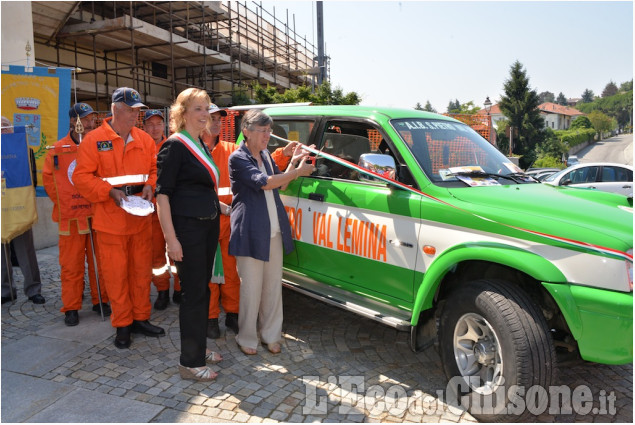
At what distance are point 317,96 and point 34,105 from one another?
Answer: 611 inches

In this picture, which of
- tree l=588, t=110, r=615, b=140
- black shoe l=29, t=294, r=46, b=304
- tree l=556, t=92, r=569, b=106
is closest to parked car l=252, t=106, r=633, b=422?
black shoe l=29, t=294, r=46, b=304

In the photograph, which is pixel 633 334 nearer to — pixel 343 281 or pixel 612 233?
pixel 612 233

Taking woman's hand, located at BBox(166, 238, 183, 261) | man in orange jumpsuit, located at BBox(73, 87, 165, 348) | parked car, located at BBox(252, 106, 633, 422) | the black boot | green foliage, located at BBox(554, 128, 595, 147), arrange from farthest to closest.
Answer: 1. green foliage, located at BBox(554, 128, 595, 147)
2. the black boot
3. man in orange jumpsuit, located at BBox(73, 87, 165, 348)
4. woman's hand, located at BBox(166, 238, 183, 261)
5. parked car, located at BBox(252, 106, 633, 422)

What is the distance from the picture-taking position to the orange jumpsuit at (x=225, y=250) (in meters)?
4.47

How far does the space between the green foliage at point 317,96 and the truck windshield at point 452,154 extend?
16884 mm

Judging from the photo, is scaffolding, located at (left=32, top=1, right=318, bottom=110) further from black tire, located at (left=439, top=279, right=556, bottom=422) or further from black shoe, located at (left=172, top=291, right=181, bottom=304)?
black tire, located at (left=439, top=279, right=556, bottom=422)

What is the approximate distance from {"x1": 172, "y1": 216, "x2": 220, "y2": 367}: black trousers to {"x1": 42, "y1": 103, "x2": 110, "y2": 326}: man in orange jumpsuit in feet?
5.97

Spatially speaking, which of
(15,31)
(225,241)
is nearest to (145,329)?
(225,241)

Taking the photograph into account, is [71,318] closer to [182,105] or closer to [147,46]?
[182,105]

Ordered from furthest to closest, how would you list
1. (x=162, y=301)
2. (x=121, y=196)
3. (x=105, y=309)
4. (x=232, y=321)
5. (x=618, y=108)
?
(x=618, y=108) < (x=162, y=301) < (x=105, y=309) < (x=232, y=321) < (x=121, y=196)

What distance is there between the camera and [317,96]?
2120cm

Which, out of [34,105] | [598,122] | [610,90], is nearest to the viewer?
[34,105]

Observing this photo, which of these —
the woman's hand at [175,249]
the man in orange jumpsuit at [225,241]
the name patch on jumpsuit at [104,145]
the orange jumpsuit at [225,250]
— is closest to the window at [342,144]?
the man in orange jumpsuit at [225,241]

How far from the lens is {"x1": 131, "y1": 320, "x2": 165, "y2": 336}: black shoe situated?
14.6 ft
